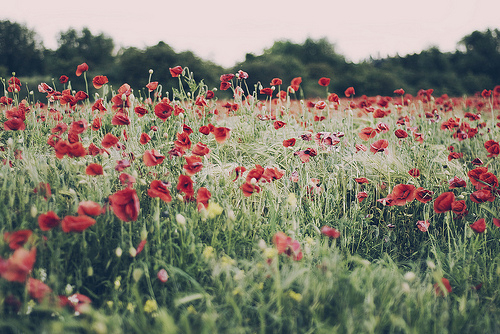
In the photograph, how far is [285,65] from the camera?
53.5ft

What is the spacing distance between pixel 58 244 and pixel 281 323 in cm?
90

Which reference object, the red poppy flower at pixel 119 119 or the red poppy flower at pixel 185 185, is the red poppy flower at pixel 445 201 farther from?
the red poppy flower at pixel 119 119

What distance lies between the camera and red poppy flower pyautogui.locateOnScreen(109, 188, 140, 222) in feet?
3.99

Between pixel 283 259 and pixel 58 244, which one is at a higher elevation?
pixel 58 244

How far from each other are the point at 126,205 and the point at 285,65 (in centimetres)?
1612

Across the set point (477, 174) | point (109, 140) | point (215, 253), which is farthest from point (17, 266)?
point (477, 174)

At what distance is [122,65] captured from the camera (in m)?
13.4

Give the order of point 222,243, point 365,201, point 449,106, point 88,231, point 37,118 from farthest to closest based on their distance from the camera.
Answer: point 449,106 < point 37,118 < point 365,201 < point 222,243 < point 88,231

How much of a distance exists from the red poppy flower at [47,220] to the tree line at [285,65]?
32.9 ft

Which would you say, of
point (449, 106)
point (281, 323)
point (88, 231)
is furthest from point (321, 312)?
point (449, 106)

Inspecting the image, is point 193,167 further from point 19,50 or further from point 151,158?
point 19,50

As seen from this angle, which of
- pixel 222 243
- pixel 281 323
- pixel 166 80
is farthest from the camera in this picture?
pixel 166 80

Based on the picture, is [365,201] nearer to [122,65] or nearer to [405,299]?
[405,299]

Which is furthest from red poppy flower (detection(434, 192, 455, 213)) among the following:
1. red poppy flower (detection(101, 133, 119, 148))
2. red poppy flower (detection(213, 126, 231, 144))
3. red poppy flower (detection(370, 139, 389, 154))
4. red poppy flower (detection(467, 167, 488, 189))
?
red poppy flower (detection(101, 133, 119, 148))
